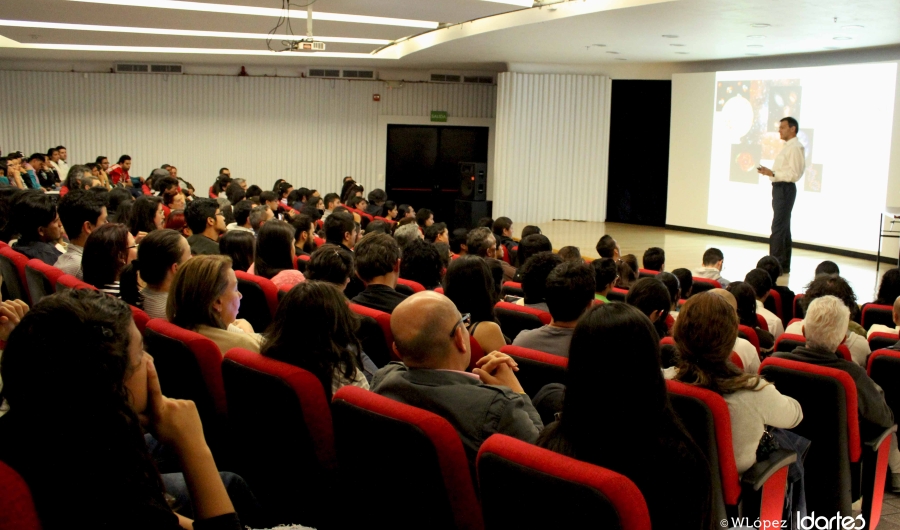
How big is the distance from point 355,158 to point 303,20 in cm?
618

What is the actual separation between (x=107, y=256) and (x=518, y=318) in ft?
6.36

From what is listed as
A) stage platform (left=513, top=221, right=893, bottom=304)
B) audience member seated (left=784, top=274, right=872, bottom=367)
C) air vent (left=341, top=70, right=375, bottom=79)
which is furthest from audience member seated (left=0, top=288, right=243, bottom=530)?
air vent (left=341, top=70, right=375, bottom=79)

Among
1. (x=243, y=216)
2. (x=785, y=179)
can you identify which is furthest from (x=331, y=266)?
(x=785, y=179)

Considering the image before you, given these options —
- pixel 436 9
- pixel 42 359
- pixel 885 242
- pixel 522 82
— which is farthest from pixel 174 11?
pixel 885 242

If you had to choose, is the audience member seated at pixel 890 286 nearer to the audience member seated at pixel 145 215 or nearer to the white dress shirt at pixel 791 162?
the white dress shirt at pixel 791 162

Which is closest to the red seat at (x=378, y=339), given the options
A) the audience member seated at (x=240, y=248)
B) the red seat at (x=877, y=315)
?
the audience member seated at (x=240, y=248)

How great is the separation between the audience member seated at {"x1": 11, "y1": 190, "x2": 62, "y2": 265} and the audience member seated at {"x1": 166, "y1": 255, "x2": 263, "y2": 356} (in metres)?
2.25

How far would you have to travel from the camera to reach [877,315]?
4.93 m

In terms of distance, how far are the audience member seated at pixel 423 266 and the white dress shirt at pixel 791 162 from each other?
226 inches

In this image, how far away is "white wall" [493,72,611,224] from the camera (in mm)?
14188


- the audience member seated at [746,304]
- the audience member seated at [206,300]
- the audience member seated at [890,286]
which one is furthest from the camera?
the audience member seated at [890,286]

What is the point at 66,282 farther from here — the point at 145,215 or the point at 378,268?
the point at 145,215

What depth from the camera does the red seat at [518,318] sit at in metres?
3.47

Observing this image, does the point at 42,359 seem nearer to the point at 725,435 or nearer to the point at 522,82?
the point at 725,435
